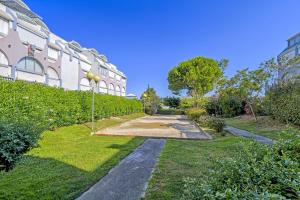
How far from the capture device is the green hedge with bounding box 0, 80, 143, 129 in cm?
885

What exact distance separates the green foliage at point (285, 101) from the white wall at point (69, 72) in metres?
20.6

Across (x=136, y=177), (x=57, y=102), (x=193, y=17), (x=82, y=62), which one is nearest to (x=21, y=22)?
(x=57, y=102)

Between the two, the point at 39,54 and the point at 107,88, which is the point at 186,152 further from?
the point at 107,88

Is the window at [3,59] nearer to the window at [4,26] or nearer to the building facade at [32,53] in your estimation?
the building facade at [32,53]

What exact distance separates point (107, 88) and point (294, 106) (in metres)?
30.2

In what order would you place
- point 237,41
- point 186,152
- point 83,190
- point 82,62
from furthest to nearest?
point 82,62 → point 237,41 → point 186,152 → point 83,190

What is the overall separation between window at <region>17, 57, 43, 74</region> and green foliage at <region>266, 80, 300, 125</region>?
19.8m

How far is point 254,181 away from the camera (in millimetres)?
1897

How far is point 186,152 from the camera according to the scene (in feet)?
25.3

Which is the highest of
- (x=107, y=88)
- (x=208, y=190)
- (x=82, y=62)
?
(x=82, y=62)

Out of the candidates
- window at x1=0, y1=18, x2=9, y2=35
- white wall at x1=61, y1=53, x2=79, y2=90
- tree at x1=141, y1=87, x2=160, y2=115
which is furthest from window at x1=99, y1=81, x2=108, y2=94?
window at x1=0, y1=18, x2=9, y2=35

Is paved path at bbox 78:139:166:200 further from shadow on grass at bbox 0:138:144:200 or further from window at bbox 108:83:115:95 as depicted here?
window at bbox 108:83:115:95

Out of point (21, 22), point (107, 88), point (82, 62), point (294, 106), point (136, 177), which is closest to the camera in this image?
point (136, 177)

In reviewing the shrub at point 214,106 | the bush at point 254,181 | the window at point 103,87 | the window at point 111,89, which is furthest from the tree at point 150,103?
the bush at point 254,181
